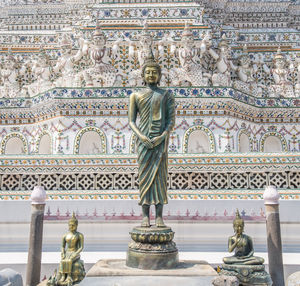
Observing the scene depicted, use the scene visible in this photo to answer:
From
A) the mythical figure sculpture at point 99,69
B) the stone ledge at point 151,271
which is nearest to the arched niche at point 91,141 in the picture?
the mythical figure sculpture at point 99,69

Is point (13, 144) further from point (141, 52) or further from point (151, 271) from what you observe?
point (151, 271)

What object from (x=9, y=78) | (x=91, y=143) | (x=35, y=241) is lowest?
(x=35, y=241)

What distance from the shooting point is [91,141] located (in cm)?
1215

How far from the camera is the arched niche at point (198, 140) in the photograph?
12125 millimetres

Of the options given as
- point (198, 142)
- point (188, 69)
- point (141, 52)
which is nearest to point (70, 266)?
point (198, 142)

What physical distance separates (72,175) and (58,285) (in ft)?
13.4

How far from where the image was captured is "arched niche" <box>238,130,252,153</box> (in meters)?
12.7

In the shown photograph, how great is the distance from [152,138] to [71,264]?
2.04m

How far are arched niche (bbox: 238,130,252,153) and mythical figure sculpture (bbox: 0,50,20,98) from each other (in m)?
8.35

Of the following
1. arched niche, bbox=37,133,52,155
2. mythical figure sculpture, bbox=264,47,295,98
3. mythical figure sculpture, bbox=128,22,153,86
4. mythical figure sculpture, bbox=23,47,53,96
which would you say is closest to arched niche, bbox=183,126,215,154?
mythical figure sculpture, bbox=128,22,153,86

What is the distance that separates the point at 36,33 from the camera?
18469 mm

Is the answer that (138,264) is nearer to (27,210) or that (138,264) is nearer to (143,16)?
(27,210)

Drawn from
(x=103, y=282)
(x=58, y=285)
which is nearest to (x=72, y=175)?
(x=58, y=285)

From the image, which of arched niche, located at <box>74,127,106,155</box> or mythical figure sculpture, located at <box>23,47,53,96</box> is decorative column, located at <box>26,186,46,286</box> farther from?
mythical figure sculpture, located at <box>23,47,53,96</box>
